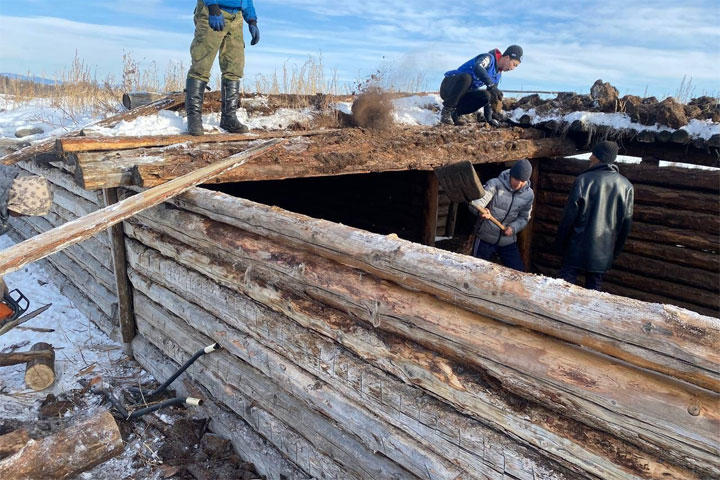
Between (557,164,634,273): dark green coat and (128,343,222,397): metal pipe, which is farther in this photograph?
(557,164,634,273): dark green coat

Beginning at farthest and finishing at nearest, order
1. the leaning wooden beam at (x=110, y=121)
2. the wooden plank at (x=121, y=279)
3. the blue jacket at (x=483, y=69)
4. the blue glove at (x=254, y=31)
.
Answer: the blue jacket at (x=483, y=69) < the blue glove at (x=254, y=31) < the leaning wooden beam at (x=110, y=121) < the wooden plank at (x=121, y=279)

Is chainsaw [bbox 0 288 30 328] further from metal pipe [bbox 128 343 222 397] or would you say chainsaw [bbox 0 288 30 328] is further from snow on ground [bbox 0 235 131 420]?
metal pipe [bbox 128 343 222 397]

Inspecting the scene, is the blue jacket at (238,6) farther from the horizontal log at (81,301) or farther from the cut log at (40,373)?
the cut log at (40,373)

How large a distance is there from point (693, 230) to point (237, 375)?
20.1 feet

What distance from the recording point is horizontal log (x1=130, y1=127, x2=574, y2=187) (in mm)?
4156

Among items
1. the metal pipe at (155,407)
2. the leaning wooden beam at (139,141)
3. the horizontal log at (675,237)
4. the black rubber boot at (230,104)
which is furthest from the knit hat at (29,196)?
the horizontal log at (675,237)

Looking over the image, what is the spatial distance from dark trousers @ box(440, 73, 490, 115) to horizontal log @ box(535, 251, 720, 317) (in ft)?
10.6

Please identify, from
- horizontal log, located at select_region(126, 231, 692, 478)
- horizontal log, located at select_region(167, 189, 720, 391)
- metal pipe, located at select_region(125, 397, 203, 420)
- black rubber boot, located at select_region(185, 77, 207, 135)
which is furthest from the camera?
black rubber boot, located at select_region(185, 77, 207, 135)

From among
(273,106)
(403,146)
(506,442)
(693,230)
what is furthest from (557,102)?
(506,442)

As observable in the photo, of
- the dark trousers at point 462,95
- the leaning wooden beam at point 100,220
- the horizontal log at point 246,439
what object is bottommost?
the horizontal log at point 246,439

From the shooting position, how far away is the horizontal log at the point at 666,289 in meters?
6.12

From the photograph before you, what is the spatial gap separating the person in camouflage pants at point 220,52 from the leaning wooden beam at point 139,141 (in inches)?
17.9

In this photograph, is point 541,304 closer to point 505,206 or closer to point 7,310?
point 505,206

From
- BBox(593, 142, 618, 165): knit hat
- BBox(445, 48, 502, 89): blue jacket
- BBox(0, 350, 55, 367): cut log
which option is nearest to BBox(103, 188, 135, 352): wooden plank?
BBox(0, 350, 55, 367): cut log
